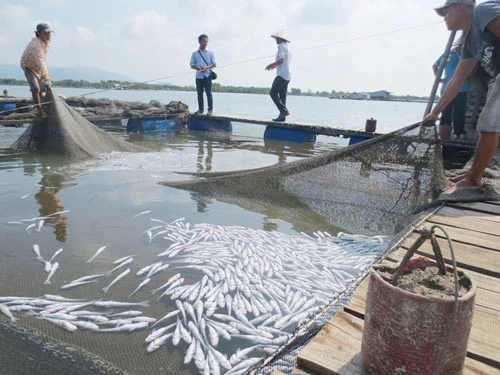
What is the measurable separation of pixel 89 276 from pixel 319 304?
7.51 feet

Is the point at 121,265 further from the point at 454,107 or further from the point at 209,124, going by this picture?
the point at 209,124

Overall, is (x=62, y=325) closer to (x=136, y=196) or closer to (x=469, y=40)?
(x=136, y=196)

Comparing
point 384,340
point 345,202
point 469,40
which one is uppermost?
point 469,40

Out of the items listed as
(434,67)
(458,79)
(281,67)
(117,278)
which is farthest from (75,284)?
(281,67)

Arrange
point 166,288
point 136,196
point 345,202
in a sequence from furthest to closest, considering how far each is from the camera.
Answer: point 136,196 → point 345,202 → point 166,288

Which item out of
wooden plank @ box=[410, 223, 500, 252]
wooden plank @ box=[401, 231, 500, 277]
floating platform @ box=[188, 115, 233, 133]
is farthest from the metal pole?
floating platform @ box=[188, 115, 233, 133]

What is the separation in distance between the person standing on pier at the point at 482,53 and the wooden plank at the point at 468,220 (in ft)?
1.90

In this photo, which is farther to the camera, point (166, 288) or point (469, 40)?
point (469, 40)

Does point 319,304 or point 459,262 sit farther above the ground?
point 459,262

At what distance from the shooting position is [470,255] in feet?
9.98

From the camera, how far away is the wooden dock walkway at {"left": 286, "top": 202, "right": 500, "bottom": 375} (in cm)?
179

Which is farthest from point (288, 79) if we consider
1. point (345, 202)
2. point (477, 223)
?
point (477, 223)

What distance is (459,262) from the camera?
2914 millimetres

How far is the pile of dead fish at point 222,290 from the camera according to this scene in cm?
289
